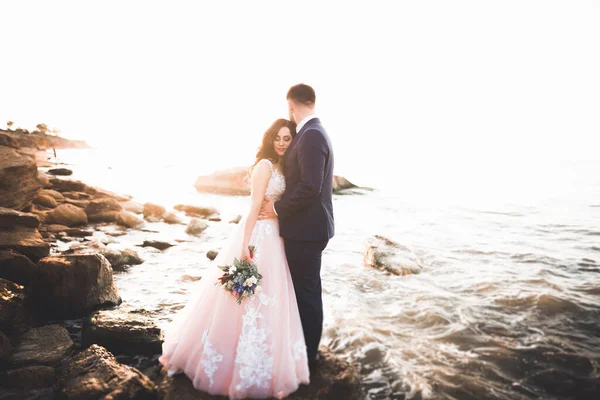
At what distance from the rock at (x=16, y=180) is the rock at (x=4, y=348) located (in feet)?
18.8

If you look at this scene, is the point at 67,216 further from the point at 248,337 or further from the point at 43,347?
the point at 248,337

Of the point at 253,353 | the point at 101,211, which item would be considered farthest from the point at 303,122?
the point at 101,211

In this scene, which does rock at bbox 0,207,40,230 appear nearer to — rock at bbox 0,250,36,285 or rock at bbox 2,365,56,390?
rock at bbox 0,250,36,285

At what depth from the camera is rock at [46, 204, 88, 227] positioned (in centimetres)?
1138

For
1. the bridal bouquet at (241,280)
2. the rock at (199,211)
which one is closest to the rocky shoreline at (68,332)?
the bridal bouquet at (241,280)

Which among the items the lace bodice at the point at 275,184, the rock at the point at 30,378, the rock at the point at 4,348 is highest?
the lace bodice at the point at 275,184

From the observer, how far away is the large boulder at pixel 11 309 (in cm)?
443

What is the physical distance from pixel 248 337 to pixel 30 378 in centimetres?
248

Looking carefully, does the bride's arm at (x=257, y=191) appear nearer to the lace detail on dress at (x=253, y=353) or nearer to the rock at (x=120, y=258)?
the lace detail on dress at (x=253, y=353)

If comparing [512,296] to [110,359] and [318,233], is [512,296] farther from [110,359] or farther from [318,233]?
[110,359]

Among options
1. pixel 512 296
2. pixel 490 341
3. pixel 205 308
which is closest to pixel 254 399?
pixel 205 308

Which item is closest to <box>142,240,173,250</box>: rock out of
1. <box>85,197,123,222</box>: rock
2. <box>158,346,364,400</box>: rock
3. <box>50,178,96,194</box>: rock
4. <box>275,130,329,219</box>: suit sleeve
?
<box>85,197,123,222</box>: rock

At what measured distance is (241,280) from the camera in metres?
3.34

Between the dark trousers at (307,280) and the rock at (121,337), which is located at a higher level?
the dark trousers at (307,280)
